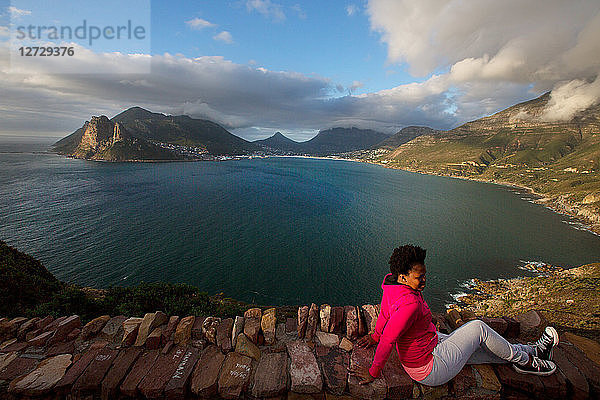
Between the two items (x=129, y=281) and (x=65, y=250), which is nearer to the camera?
(x=129, y=281)

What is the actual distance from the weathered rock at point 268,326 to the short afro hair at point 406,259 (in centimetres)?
244

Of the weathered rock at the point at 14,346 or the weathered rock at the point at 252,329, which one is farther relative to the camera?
the weathered rock at the point at 252,329

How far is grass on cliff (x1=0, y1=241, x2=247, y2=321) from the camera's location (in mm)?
9039

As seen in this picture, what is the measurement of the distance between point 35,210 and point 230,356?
7514 centimetres

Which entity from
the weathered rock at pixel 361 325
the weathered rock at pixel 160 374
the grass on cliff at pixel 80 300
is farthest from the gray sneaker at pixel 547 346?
the grass on cliff at pixel 80 300

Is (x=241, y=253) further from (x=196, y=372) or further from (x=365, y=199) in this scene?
(x=365, y=199)

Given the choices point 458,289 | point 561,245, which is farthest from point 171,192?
point 561,245

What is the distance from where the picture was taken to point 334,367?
12.2 ft

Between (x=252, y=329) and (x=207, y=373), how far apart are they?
93 centimetres

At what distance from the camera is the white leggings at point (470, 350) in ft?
11.2

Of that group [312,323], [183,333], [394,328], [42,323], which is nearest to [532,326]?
[394,328]

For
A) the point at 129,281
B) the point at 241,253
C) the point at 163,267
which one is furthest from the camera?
the point at 241,253

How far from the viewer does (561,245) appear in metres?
52.5

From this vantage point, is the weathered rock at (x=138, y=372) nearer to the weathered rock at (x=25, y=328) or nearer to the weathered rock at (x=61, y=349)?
the weathered rock at (x=61, y=349)
